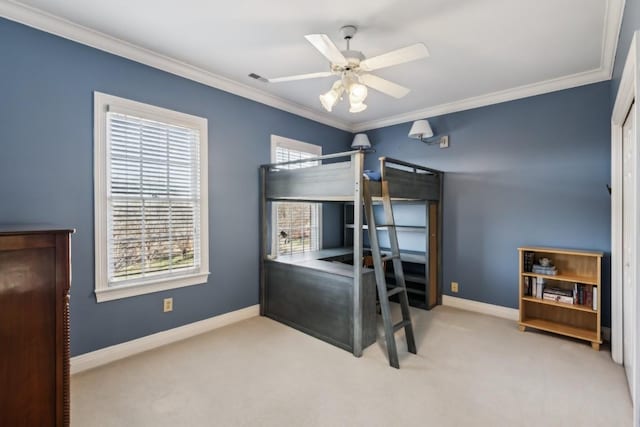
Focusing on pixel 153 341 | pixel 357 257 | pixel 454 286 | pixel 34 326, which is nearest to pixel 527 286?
pixel 454 286

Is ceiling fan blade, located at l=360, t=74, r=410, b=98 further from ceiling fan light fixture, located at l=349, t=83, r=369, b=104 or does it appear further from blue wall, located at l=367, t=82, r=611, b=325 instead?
blue wall, located at l=367, t=82, r=611, b=325

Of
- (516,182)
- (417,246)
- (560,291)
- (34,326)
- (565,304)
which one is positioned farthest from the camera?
(417,246)

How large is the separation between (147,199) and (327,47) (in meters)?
1.92

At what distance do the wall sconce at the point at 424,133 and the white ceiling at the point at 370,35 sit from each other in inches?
23.7

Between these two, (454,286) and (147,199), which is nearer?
(147,199)

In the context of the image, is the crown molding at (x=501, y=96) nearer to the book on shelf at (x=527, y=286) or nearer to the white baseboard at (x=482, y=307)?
the book on shelf at (x=527, y=286)

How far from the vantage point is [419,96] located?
3576 millimetres

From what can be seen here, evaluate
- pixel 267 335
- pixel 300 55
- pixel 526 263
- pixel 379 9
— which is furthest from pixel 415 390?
pixel 300 55

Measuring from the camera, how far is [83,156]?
2.33m

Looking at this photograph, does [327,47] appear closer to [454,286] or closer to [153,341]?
[153,341]

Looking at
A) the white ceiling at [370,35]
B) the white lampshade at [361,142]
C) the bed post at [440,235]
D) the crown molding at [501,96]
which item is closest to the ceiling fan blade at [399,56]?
the white ceiling at [370,35]

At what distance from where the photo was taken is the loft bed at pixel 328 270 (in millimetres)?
2648

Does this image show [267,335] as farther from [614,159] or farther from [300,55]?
[614,159]

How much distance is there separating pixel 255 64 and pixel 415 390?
2881 millimetres
